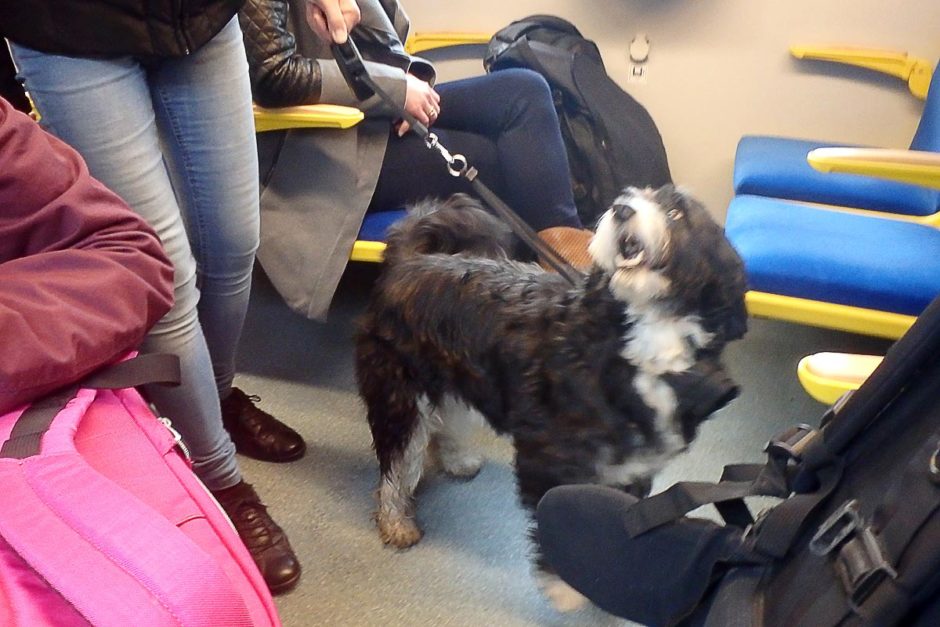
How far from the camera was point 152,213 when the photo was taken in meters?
1.03

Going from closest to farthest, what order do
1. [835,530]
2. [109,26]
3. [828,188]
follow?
[835,530], [109,26], [828,188]

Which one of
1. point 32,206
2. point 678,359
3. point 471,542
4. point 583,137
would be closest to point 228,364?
point 471,542

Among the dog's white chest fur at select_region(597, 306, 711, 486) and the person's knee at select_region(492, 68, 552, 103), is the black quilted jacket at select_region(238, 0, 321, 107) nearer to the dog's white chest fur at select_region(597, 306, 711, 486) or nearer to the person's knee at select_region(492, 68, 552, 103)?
the person's knee at select_region(492, 68, 552, 103)

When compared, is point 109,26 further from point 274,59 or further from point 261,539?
point 261,539

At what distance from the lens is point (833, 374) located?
100 cm

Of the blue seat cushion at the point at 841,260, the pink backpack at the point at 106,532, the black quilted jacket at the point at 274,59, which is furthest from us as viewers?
the black quilted jacket at the point at 274,59

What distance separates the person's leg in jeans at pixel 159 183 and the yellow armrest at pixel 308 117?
0.39 m

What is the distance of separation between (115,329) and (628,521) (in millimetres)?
567

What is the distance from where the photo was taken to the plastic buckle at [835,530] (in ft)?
2.13

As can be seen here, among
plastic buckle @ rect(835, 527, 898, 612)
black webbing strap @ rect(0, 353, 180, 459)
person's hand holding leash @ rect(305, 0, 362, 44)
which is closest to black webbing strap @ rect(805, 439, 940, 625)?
plastic buckle @ rect(835, 527, 898, 612)

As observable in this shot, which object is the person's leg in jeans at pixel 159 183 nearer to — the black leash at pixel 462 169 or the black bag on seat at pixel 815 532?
the black leash at pixel 462 169

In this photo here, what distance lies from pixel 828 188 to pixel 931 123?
345 millimetres

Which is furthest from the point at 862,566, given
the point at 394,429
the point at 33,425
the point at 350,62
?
the point at 350,62

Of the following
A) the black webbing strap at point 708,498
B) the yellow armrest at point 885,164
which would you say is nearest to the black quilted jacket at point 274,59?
the yellow armrest at point 885,164
